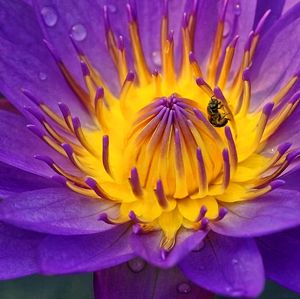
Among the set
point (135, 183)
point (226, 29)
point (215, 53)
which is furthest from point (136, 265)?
point (226, 29)

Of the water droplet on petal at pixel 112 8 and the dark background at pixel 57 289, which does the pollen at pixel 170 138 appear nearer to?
the water droplet on petal at pixel 112 8

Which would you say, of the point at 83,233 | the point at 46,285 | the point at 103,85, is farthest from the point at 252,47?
the point at 46,285

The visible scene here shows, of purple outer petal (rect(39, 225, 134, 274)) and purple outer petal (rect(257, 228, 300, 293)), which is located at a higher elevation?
purple outer petal (rect(257, 228, 300, 293))

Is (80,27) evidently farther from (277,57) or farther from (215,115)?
(277,57)

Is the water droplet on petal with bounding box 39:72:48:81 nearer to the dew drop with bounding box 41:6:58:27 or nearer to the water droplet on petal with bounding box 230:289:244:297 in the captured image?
the dew drop with bounding box 41:6:58:27

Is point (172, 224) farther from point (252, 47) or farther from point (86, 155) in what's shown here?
point (252, 47)

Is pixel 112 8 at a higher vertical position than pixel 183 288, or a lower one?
higher

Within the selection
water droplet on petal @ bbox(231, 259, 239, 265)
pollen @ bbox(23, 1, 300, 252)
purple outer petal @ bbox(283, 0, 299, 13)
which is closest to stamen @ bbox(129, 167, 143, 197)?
pollen @ bbox(23, 1, 300, 252)
